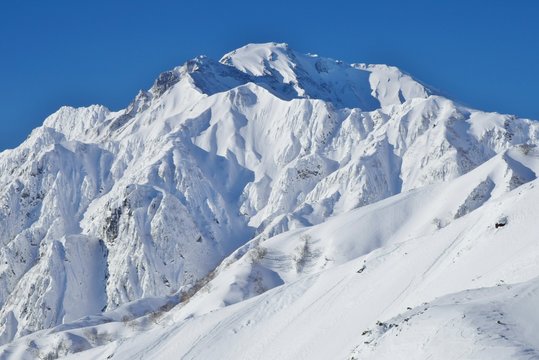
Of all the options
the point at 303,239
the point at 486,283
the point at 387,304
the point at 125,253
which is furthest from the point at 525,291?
the point at 125,253

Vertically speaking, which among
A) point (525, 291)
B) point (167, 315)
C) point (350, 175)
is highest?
point (350, 175)

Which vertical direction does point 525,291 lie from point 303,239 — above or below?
below

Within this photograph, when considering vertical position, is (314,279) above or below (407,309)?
above

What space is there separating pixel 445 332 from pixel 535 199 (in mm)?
33362

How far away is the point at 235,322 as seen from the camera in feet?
228

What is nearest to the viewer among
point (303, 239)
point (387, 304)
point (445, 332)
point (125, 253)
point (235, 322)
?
point (445, 332)

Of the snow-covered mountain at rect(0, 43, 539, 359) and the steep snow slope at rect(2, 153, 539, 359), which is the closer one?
the steep snow slope at rect(2, 153, 539, 359)

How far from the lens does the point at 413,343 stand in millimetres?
33938

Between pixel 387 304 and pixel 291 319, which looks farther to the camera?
pixel 291 319

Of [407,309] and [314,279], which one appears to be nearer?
[407,309]

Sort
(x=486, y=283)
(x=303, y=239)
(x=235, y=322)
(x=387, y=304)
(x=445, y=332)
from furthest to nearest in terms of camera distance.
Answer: (x=303, y=239), (x=235, y=322), (x=387, y=304), (x=486, y=283), (x=445, y=332)

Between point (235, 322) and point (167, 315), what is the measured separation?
36.5m

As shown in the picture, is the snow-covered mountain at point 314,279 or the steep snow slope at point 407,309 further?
the snow-covered mountain at point 314,279

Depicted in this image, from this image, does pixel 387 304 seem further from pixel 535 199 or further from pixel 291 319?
pixel 535 199
